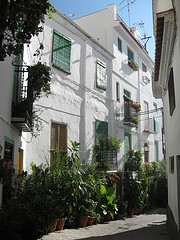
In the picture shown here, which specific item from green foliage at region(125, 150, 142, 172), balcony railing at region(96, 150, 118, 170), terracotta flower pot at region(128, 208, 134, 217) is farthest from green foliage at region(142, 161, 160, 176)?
balcony railing at region(96, 150, 118, 170)

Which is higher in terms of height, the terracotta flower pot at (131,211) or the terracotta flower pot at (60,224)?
the terracotta flower pot at (60,224)

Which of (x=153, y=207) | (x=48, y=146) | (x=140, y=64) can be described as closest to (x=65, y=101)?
(x=48, y=146)

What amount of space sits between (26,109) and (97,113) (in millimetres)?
6576

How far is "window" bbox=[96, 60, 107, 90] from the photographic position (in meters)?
13.0

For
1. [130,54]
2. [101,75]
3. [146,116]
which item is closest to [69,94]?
[101,75]

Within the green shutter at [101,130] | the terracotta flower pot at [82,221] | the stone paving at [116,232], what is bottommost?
the stone paving at [116,232]

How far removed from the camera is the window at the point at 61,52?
34.4 feet

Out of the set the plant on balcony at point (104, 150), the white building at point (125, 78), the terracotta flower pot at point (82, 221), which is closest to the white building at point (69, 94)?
the plant on balcony at point (104, 150)

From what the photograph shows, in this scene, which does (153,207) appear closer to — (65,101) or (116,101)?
(116,101)

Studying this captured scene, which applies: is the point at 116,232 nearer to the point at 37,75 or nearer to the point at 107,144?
the point at 107,144

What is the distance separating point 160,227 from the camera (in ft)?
30.7

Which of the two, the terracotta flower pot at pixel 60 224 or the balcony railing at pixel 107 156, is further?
the balcony railing at pixel 107 156

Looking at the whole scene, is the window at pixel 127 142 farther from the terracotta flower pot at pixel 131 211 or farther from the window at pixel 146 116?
the terracotta flower pot at pixel 131 211

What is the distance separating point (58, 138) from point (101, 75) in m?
4.73
